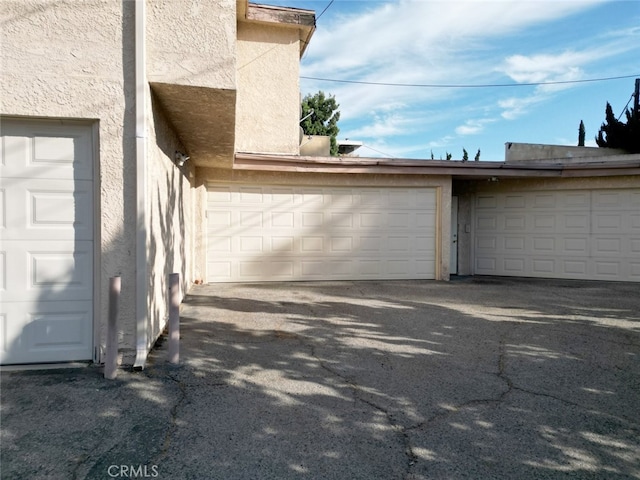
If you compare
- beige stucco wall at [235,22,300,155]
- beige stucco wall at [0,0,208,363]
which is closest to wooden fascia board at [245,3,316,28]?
beige stucco wall at [235,22,300,155]

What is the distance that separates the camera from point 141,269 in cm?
412

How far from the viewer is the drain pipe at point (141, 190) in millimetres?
4027

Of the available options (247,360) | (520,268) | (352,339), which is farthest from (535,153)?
(247,360)

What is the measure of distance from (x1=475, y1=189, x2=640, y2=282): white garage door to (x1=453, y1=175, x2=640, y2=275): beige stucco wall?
166 millimetres

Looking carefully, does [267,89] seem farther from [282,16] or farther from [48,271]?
[48,271]

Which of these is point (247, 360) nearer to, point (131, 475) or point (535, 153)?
point (131, 475)

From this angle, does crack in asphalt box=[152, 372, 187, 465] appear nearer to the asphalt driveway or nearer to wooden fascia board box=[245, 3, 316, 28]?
the asphalt driveway

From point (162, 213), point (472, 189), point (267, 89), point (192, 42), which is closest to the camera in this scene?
point (192, 42)

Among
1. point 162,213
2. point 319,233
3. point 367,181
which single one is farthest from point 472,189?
point 162,213

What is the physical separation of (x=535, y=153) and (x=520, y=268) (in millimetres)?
5826

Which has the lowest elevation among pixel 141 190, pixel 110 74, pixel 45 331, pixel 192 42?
pixel 45 331

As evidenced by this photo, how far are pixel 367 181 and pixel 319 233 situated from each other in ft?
5.82

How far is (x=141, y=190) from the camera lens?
13.4 ft

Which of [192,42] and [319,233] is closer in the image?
[192,42]
